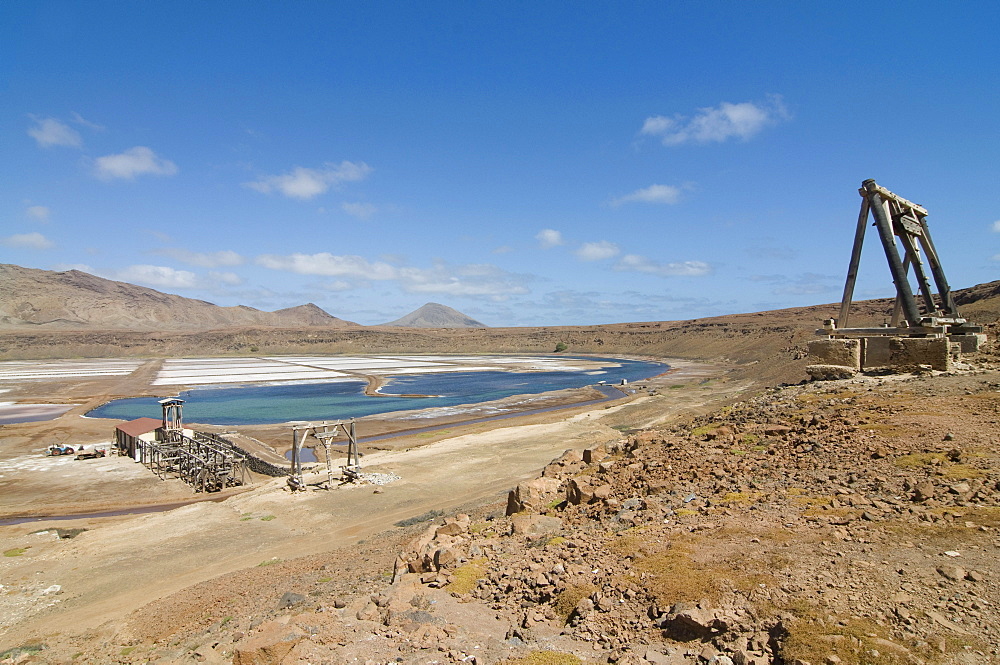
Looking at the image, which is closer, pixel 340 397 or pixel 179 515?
pixel 179 515

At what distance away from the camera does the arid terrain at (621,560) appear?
17.8 ft

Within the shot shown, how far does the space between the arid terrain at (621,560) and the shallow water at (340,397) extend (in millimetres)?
31758

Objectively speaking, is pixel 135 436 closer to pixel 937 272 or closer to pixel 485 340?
pixel 937 272

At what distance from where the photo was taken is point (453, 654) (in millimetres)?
6195

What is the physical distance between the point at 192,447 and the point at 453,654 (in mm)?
30928

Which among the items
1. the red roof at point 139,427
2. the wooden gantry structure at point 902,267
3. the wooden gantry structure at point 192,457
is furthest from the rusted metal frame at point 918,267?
the red roof at point 139,427

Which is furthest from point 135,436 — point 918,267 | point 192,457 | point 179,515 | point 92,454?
point 918,267

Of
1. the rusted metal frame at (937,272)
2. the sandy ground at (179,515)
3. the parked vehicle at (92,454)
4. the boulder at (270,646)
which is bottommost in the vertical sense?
the parked vehicle at (92,454)

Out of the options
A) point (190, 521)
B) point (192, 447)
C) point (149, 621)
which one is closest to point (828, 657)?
point (149, 621)

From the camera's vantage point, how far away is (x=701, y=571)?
21.5 ft

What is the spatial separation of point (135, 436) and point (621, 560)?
3647 cm

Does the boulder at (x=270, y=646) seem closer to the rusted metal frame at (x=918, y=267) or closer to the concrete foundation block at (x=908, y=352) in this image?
the concrete foundation block at (x=908, y=352)

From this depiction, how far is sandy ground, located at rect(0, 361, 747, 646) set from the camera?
14.8 m

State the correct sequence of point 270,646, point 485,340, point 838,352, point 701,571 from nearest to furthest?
point 701,571 → point 270,646 → point 838,352 → point 485,340
